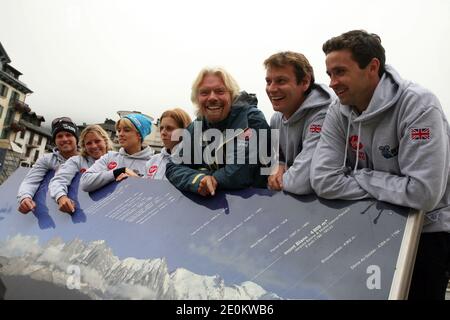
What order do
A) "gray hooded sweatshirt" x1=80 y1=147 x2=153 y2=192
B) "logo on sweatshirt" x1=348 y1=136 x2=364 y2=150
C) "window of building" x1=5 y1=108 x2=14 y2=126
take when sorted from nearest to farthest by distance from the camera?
1. "logo on sweatshirt" x1=348 y1=136 x2=364 y2=150
2. "gray hooded sweatshirt" x1=80 y1=147 x2=153 y2=192
3. "window of building" x1=5 y1=108 x2=14 y2=126

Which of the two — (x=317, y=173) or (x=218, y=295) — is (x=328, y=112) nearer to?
(x=317, y=173)

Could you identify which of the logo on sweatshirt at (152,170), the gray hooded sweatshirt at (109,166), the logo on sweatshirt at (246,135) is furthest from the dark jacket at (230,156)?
the gray hooded sweatshirt at (109,166)

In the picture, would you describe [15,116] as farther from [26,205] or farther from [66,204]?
[66,204]

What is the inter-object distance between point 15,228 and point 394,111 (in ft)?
11.2

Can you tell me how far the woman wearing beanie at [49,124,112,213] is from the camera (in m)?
3.36

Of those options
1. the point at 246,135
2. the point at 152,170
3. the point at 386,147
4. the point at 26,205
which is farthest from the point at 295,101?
the point at 26,205

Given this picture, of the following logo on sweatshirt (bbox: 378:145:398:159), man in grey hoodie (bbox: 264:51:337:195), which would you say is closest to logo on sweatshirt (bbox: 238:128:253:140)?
man in grey hoodie (bbox: 264:51:337:195)

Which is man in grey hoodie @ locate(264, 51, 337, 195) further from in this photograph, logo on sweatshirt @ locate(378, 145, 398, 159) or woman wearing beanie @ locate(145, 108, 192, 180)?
woman wearing beanie @ locate(145, 108, 192, 180)

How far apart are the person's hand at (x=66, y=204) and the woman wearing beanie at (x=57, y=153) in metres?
0.85

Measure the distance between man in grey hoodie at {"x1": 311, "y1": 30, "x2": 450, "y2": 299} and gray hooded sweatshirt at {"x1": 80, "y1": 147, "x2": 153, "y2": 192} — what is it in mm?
2048

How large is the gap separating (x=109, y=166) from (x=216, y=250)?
1.93 m

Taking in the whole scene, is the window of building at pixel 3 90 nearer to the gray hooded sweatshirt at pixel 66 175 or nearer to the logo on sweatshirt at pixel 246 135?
the gray hooded sweatshirt at pixel 66 175

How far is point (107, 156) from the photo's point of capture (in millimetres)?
3676

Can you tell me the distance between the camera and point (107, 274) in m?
2.25
